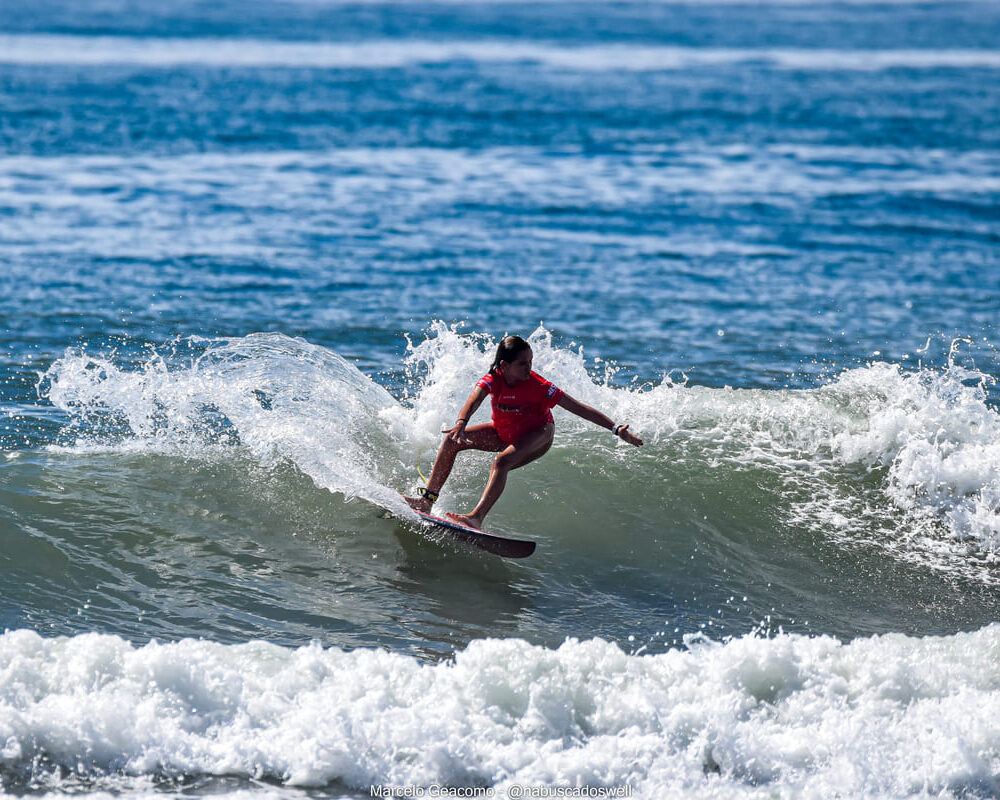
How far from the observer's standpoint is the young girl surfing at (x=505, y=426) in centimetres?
884

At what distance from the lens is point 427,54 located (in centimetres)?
5347

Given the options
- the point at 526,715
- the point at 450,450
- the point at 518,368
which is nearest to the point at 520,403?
the point at 518,368

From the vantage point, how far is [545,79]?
43.5 meters

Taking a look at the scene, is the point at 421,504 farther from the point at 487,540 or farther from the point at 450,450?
the point at 487,540

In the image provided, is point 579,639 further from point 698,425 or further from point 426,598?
point 698,425

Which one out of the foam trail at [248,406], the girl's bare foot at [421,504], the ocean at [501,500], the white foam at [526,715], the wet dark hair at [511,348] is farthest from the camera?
the foam trail at [248,406]

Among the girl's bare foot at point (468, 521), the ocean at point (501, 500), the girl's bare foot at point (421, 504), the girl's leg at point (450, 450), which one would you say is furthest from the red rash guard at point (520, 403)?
the ocean at point (501, 500)

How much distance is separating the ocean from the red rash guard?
98 centimetres

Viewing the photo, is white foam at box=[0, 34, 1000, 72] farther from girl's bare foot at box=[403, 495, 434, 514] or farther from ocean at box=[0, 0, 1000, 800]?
girl's bare foot at box=[403, 495, 434, 514]

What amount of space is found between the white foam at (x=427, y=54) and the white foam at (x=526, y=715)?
137 ft

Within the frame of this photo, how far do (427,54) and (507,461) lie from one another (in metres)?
47.5

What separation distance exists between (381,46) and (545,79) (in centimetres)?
1715

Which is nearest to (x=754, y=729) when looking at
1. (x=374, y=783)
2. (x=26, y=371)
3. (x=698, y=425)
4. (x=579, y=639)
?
(x=579, y=639)

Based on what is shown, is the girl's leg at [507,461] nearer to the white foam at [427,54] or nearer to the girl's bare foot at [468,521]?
the girl's bare foot at [468,521]
